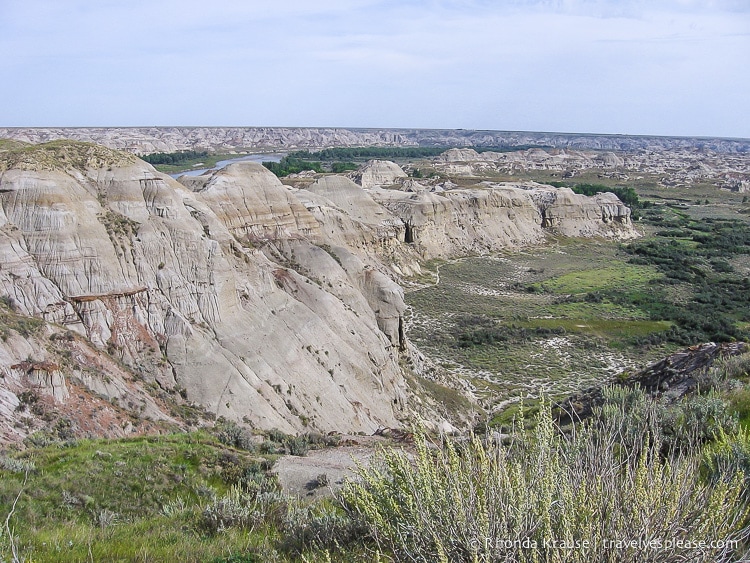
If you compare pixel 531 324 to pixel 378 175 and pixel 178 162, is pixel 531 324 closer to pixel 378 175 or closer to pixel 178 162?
pixel 378 175

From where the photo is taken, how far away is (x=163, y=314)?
788 inches

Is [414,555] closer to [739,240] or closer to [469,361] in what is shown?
[469,361]

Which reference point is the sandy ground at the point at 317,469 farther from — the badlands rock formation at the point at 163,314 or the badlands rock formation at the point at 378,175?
the badlands rock formation at the point at 378,175

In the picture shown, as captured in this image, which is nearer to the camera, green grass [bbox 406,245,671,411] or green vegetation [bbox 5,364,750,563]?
green vegetation [bbox 5,364,750,563]

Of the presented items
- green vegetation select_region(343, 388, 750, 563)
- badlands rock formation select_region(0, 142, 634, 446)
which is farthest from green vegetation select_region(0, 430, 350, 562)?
badlands rock formation select_region(0, 142, 634, 446)

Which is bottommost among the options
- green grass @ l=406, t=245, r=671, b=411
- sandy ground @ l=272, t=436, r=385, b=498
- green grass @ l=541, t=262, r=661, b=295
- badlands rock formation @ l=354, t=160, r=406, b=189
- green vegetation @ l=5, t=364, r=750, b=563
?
green grass @ l=406, t=245, r=671, b=411

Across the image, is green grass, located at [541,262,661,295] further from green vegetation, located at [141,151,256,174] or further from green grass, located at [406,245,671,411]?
green vegetation, located at [141,151,256,174]

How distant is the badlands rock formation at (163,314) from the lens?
1634 cm

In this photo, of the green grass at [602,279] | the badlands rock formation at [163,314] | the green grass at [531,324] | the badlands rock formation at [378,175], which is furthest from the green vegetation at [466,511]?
the badlands rock formation at [378,175]

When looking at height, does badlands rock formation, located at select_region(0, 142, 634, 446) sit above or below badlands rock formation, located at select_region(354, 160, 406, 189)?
below

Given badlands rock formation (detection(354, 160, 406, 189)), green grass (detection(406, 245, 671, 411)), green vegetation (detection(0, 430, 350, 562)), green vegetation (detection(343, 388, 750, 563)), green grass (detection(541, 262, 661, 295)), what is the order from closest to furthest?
green vegetation (detection(343, 388, 750, 563)) → green vegetation (detection(0, 430, 350, 562)) → green grass (detection(406, 245, 671, 411)) → green grass (detection(541, 262, 661, 295)) → badlands rock formation (detection(354, 160, 406, 189))

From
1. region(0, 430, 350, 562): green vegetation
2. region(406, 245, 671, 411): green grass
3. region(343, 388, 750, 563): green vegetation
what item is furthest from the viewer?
region(406, 245, 671, 411): green grass

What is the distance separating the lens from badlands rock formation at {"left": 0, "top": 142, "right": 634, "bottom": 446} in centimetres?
1634

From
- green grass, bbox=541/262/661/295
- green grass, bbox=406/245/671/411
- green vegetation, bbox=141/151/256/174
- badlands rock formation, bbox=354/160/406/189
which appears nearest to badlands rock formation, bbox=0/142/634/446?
green grass, bbox=406/245/671/411
